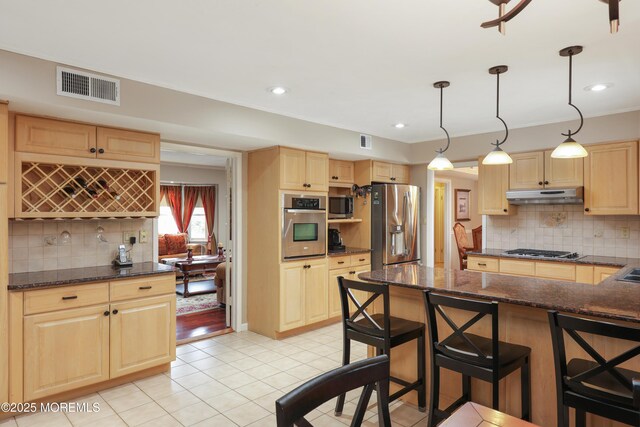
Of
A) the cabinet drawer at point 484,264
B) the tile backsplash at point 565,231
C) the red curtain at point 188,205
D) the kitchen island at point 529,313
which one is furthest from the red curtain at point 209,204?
the kitchen island at point 529,313

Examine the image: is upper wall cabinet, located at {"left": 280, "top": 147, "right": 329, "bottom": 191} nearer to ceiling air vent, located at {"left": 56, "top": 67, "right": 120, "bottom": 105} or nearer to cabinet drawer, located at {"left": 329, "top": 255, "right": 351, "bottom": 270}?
cabinet drawer, located at {"left": 329, "top": 255, "right": 351, "bottom": 270}

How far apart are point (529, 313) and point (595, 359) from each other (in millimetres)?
646

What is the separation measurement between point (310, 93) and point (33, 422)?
10.5 feet

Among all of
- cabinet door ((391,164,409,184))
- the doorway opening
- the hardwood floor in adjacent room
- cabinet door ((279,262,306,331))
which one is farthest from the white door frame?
cabinet door ((391,164,409,184))

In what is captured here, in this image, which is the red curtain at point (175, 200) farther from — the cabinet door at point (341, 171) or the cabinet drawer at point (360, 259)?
the cabinet drawer at point (360, 259)

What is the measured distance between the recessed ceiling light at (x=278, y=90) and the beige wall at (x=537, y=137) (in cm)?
257

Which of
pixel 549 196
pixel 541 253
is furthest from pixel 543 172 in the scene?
pixel 541 253

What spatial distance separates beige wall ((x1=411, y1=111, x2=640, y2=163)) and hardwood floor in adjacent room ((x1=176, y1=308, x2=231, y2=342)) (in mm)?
3554

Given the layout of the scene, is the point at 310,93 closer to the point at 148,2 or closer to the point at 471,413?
the point at 148,2

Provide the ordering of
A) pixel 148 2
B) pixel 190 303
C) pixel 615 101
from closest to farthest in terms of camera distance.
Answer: pixel 148 2
pixel 615 101
pixel 190 303

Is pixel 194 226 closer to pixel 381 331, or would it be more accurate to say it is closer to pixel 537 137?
pixel 537 137

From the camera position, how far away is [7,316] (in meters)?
2.58

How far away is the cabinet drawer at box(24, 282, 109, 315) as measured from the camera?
2668 mm

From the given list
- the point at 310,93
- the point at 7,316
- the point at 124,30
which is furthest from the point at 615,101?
the point at 7,316
